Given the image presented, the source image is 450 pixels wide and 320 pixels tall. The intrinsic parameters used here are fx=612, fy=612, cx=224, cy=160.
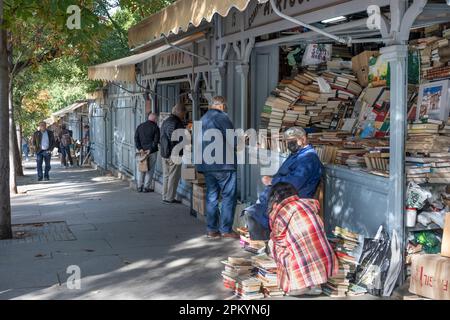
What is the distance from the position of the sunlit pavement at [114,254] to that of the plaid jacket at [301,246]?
0.67m

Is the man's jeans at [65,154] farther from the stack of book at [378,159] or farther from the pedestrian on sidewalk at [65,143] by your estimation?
the stack of book at [378,159]

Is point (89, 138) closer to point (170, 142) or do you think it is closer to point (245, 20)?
point (170, 142)

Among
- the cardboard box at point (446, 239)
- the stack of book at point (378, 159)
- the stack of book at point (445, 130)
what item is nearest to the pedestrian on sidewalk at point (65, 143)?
the stack of book at point (378, 159)

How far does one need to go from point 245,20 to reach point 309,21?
214 cm

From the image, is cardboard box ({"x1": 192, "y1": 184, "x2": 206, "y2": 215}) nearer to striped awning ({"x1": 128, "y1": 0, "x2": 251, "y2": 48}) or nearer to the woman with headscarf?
striped awning ({"x1": 128, "y1": 0, "x2": 251, "y2": 48})

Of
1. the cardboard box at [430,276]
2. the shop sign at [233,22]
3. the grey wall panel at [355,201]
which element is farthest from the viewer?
the shop sign at [233,22]

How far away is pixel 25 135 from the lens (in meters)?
46.2

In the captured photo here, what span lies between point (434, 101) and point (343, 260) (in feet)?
6.14

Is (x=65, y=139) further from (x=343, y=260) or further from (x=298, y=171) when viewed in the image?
(x=343, y=260)

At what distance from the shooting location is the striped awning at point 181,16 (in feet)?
18.7

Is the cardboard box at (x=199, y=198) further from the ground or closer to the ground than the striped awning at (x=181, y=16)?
closer to the ground

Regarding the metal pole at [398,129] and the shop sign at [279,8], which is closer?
the metal pole at [398,129]

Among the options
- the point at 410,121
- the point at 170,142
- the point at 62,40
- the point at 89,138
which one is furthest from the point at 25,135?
the point at 410,121
